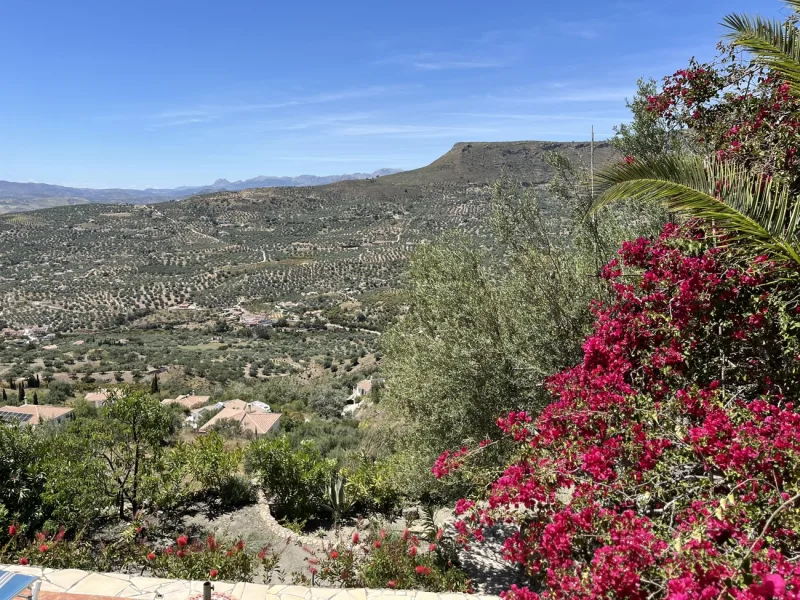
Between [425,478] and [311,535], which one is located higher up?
[425,478]

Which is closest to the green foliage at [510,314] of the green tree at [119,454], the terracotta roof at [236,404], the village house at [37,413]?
the green tree at [119,454]

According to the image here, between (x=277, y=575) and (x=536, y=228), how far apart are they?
5827 millimetres

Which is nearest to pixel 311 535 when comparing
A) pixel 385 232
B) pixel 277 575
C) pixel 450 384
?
pixel 277 575

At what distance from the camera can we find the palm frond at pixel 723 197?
143 inches

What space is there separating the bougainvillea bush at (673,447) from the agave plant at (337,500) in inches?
221

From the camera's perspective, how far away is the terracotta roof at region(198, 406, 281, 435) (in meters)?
17.8

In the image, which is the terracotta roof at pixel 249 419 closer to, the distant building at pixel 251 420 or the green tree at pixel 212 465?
the distant building at pixel 251 420

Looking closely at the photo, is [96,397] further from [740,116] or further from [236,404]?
[740,116]

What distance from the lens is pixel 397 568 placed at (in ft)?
21.0

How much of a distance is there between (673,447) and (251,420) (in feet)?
55.4

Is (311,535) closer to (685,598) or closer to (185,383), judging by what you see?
(685,598)

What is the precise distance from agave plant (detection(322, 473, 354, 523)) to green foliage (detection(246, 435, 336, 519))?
192 mm

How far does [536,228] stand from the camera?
23.0ft

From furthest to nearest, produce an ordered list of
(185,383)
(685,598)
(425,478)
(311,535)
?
(185,383) → (311,535) → (425,478) → (685,598)
